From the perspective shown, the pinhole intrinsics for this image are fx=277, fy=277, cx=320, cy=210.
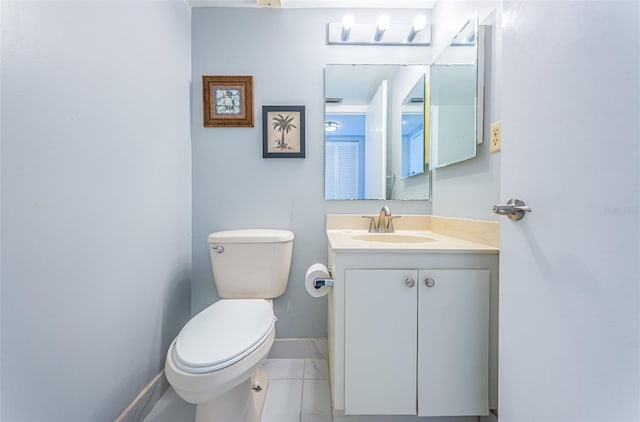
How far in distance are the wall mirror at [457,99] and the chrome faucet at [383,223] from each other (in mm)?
361

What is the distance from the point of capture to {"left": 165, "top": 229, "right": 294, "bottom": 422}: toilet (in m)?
0.87

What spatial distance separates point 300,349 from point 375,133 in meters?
1.34

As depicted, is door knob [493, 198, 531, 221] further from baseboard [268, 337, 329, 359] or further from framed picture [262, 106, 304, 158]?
baseboard [268, 337, 329, 359]

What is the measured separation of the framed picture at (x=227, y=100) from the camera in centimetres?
159

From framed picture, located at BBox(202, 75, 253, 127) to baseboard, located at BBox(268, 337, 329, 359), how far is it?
1.30 metres

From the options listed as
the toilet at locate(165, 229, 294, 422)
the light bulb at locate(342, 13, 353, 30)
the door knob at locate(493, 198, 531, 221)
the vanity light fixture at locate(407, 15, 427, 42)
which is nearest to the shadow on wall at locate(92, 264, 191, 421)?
the toilet at locate(165, 229, 294, 422)

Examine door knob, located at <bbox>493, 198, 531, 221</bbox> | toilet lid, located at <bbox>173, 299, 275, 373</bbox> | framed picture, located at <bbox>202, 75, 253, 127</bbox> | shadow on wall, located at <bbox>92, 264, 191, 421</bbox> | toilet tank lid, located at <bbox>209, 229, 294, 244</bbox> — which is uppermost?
framed picture, located at <bbox>202, 75, 253, 127</bbox>

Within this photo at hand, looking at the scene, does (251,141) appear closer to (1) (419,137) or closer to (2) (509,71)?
(1) (419,137)

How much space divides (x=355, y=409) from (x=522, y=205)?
0.86 m

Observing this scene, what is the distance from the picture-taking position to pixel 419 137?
1592 mm

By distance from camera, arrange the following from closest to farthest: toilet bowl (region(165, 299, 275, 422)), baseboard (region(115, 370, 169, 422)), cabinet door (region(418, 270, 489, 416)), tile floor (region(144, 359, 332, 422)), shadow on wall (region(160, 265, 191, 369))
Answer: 1. toilet bowl (region(165, 299, 275, 422))
2. cabinet door (region(418, 270, 489, 416))
3. baseboard (region(115, 370, 169, 422))
4. tile floor (region(144, 359, 332, 422))
5. shadow on wall (region(160, 265, 191, 369))

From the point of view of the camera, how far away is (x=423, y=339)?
0.97m

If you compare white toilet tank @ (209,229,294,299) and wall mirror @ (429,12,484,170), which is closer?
wall mirror @ (429,12,484,170)

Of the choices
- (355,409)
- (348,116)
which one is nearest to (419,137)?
(348,116)
